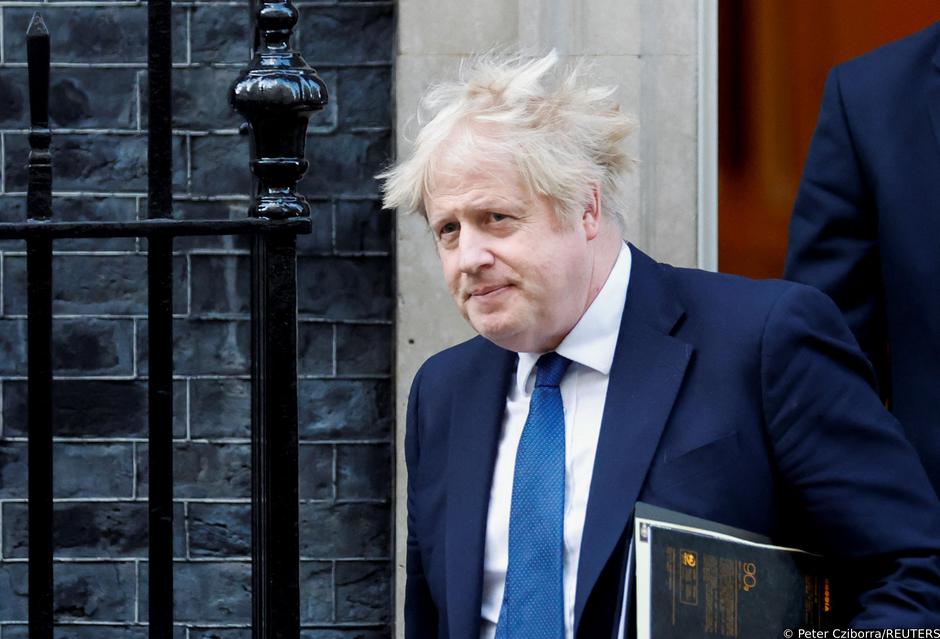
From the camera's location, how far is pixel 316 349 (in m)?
4.47

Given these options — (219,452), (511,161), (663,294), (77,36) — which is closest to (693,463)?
(663,294)

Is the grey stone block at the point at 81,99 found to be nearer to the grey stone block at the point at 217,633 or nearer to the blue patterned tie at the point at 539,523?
the grey stone block at the point at 217,633

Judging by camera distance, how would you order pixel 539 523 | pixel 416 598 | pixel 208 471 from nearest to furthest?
pixel 539 523 → pixel 416 598 → pixel 208 471

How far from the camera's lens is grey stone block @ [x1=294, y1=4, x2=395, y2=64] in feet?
14.6

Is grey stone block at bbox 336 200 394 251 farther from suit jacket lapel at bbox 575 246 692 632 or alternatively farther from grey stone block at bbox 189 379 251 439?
suit jacket lapel at bbox 575 246 692 632

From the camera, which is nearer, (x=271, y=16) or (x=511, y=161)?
(x=511, y=161)

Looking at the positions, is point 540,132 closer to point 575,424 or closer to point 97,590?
point 575,424

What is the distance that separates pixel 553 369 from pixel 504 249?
0.23 metres

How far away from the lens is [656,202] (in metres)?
4.23

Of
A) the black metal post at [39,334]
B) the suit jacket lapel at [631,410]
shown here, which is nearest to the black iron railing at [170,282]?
the black metal post at [39,334]

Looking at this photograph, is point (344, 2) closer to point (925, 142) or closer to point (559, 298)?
point (925, 142)

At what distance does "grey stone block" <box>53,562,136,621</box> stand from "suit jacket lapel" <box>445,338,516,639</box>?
2.26 m

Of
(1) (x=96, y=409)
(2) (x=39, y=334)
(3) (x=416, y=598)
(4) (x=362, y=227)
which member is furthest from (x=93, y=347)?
(3) (x=416, y=598)

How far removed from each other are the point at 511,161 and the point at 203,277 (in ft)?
7.66
